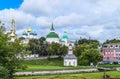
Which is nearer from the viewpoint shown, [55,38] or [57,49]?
[57,49]

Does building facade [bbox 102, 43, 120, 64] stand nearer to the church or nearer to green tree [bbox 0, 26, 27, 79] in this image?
the church

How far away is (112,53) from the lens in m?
105

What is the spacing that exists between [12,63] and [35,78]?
27.9 ft

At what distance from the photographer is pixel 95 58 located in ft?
267

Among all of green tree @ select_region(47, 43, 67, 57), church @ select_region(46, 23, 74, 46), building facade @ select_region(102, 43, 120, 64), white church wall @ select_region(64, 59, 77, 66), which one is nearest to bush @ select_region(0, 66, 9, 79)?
Answer: white church wall @ select_region(64, 59, 77, 66)

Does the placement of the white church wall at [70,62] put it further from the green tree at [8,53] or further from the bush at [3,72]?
the bush at [3,72]

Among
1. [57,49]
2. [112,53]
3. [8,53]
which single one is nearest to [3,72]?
[8,53]

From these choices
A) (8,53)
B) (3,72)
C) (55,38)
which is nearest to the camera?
(3,72)

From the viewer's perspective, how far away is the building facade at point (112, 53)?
102 meters

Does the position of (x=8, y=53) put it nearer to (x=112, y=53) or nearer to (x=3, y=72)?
(x=3, y=72)

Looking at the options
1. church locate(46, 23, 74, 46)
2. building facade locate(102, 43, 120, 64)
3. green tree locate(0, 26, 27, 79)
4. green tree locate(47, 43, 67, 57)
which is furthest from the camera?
church locate(46, 23, 74, 46)

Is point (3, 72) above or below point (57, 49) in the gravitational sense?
below

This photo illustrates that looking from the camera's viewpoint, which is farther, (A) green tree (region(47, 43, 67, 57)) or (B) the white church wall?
(A) green tree (region(47, 43, 67, 57))

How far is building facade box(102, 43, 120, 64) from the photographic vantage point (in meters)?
102
